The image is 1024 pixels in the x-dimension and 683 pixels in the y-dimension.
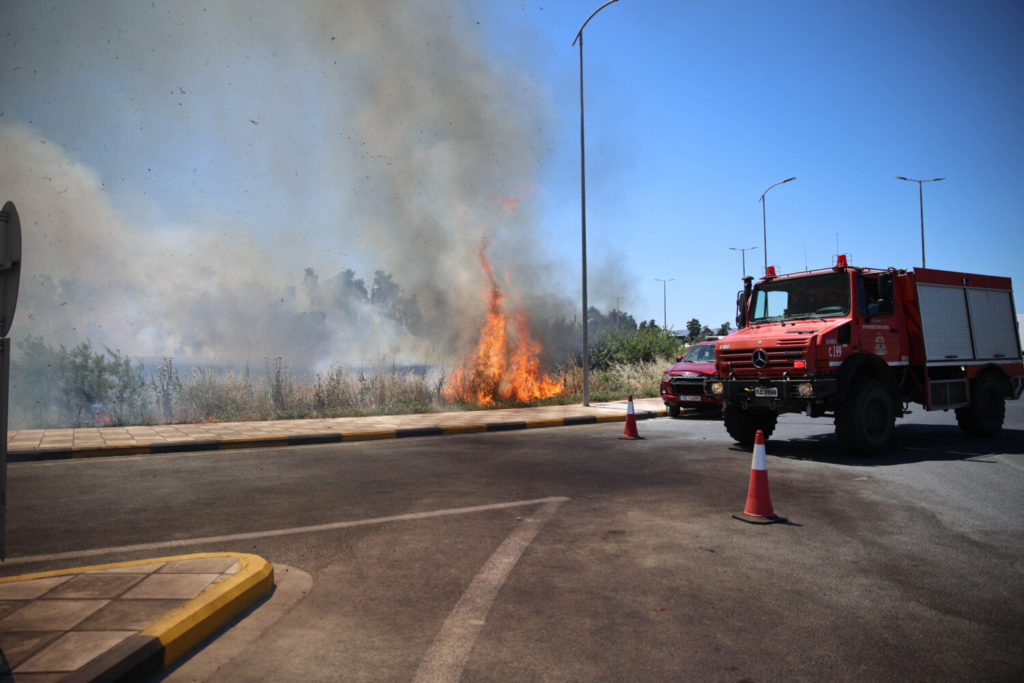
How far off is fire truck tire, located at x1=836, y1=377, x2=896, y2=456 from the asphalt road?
0.29 m

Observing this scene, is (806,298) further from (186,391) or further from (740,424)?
(186,391)

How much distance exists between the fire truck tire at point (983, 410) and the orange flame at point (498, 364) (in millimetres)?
10662

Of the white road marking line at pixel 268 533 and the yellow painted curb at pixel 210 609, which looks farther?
the white road marking line at pixel 268 533

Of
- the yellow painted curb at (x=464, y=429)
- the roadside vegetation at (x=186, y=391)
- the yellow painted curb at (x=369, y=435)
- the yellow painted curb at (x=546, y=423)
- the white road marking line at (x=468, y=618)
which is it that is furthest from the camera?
the roadside vegetation at (x=186, y=391)

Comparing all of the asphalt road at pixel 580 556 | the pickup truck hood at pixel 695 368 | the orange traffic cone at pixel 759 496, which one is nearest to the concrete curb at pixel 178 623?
the asphalt road at pixel 580 556

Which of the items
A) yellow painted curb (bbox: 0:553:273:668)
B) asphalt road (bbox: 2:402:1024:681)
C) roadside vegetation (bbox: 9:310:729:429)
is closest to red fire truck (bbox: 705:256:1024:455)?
asphalt road (bbox: 2:402:1024:681)

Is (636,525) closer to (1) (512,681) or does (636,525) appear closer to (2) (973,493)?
(1) (512,681)

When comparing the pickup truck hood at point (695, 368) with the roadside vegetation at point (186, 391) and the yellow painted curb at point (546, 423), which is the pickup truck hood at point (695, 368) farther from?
the roadside vegetation at point (186, 391)

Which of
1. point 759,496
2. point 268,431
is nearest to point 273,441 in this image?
point 268,431

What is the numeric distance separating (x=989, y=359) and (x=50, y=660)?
12996 millimetres

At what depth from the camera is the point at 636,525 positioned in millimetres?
5395

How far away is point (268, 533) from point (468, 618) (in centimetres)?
242

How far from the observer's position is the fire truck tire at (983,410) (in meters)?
10.7

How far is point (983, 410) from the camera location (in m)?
10.8
